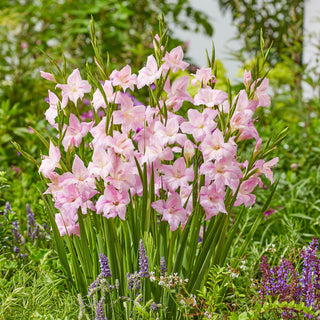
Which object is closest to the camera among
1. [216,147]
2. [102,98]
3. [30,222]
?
[216,147]

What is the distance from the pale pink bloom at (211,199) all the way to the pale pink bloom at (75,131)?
402 millimetres

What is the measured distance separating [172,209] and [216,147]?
23cm

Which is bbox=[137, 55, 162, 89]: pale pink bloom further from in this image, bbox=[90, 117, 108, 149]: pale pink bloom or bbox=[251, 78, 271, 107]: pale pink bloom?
bbox=[251, 78, 271, 107]: pale pink bloom

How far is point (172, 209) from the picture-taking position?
4.51 feet

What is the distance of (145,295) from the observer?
1.46 m

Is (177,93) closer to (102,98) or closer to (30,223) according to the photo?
(102,98)

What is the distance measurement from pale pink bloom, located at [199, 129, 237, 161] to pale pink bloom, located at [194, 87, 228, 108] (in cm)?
13

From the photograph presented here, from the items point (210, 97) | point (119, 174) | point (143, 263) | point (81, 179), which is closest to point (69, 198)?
point (81, 179)

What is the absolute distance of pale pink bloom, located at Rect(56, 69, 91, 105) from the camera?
1409 mm

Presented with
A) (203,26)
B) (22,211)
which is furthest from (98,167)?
(203,26)

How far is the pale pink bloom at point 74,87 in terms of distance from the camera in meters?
1.41

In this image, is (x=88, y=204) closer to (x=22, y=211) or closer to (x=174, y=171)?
(x=174, y=171)

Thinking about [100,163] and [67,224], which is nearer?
[100,163]

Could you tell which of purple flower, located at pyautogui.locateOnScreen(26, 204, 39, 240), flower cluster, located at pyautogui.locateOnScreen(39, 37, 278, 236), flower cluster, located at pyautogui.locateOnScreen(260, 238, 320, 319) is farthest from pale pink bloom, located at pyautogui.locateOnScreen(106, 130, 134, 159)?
purple flower, located at pyautogui.locateOnScreen(26, 204, 39, 240)
